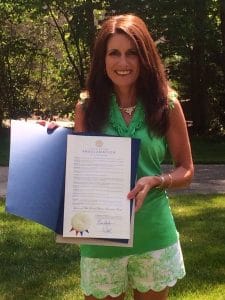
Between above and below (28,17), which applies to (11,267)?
below

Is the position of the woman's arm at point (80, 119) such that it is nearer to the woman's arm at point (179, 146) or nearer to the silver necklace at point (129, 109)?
the silver necklace at point (129, 109)

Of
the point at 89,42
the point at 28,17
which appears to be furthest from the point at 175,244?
the point at 28,17

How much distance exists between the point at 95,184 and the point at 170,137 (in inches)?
15.4

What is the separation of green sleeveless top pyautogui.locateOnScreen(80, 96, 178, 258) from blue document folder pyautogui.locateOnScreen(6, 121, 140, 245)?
106 millimetres

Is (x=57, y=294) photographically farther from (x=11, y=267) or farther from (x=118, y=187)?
(x=118, y=187)

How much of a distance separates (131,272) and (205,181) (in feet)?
25.4

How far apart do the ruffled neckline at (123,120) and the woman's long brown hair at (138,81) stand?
0.02 meters

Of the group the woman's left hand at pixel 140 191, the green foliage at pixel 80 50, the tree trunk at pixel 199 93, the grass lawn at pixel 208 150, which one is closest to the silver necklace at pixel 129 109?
the woman's left hand at pixel 140 191

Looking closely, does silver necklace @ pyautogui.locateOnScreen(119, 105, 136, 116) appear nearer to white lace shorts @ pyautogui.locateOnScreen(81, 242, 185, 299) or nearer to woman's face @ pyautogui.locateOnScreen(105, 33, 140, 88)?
woman's face @ pyautogui.locateOnScreen(105, 33, 140, 88)

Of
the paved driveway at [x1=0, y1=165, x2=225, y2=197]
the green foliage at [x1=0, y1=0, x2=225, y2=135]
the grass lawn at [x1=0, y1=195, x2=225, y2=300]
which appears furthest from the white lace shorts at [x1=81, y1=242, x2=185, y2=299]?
the green foliage at [x1=0, y1=0, x2=225, y2=135]

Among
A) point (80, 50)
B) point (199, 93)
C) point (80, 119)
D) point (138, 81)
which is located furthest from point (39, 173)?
point (80, 50)

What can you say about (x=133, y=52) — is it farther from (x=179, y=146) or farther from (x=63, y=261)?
(x=63, y=261)

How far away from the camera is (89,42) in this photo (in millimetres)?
18438

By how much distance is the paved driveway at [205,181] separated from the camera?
9153 mm
